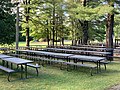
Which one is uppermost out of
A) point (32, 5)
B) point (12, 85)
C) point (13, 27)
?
point (32, 5)

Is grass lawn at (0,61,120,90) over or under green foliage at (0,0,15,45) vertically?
under

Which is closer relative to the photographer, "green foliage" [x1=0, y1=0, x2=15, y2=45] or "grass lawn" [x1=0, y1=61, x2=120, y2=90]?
"grass lawn" [x1=0, y1=61, x2=120, y2=90]

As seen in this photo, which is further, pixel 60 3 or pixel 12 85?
pixel 60 3

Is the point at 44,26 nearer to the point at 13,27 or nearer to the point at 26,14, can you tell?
the point at 26,14

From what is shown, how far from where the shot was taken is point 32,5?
16938 mm

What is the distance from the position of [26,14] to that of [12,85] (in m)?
11.7

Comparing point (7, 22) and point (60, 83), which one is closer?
point (60, 83)

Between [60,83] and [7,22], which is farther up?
[7,22]

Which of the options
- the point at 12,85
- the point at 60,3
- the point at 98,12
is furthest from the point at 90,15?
the point at 12,85

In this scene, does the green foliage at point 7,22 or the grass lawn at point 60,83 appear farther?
the green foliage at point 7,22

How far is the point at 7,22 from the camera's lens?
12633 millimetres

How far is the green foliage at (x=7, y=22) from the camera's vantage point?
40.0ft

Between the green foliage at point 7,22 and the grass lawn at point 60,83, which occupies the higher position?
the green foliage at point 7,22

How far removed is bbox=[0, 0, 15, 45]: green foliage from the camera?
40.0 feet
